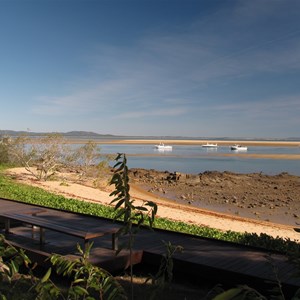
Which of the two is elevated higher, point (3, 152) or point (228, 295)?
point (228, 295)

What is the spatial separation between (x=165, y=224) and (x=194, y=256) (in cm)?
433

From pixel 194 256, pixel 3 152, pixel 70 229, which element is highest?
pixel 3 152

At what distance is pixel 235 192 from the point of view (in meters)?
22.6

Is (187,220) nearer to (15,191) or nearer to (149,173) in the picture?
(15,191)

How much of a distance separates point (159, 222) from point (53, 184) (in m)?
10.8

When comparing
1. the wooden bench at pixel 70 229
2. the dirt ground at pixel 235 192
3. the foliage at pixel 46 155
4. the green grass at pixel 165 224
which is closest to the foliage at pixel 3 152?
the foliage at pixel 46 155

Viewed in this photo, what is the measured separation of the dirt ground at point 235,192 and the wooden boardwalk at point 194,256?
7658 millimetres

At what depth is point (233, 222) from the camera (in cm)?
1321

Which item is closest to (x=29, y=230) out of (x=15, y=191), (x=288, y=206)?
(x=15, y=191)

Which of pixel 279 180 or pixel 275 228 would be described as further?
pixel 279 180

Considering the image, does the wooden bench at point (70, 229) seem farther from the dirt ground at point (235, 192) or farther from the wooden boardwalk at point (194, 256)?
the dirt ground at point (235, 192)

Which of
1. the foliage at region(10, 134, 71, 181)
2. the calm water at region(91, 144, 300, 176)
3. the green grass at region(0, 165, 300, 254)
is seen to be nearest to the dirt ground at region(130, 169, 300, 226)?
the foliage at region(10, 134, 71, 181)

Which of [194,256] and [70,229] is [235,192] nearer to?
[194,256]

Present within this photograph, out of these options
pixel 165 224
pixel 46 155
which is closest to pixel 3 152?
pixel 46 155
